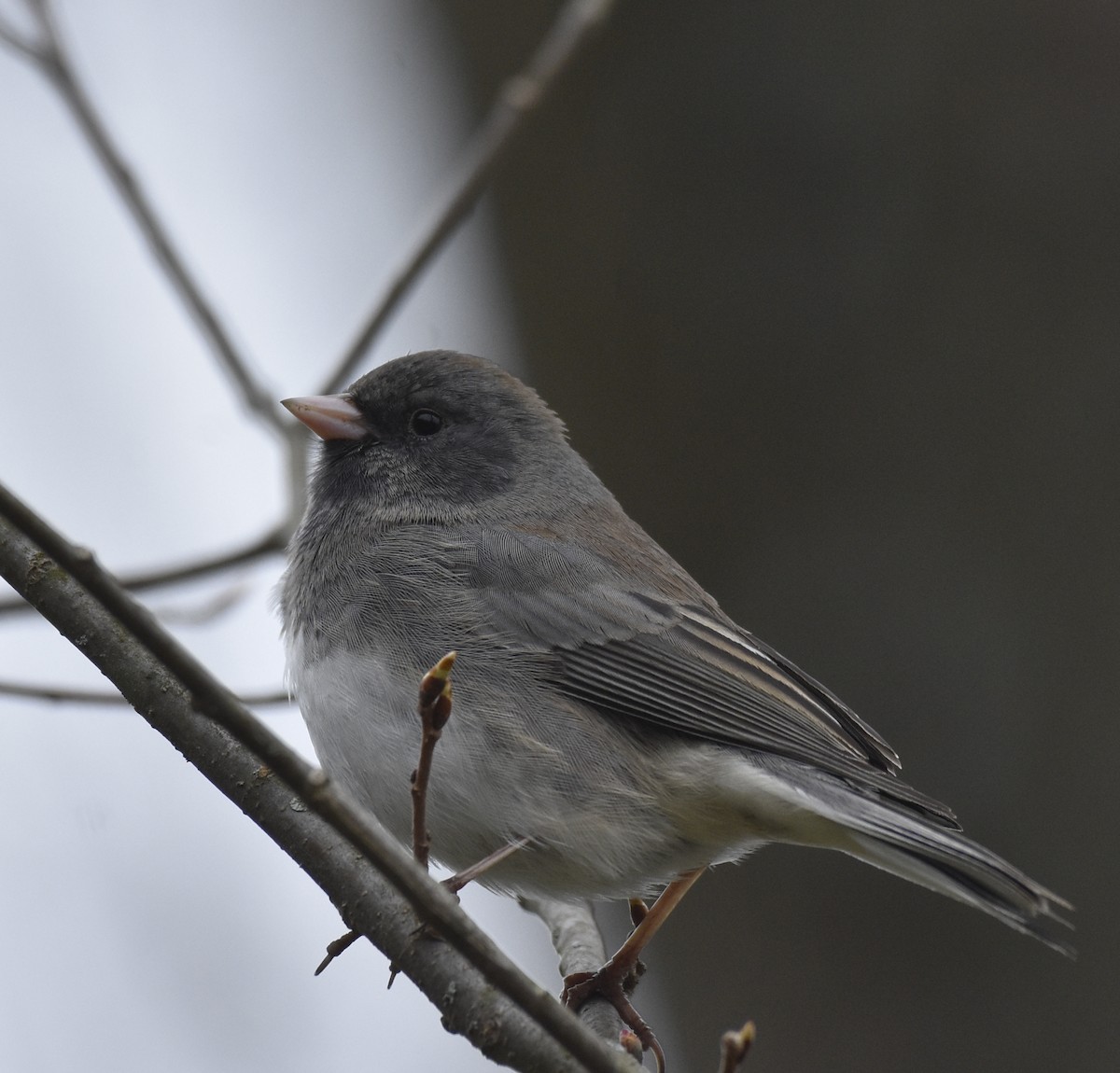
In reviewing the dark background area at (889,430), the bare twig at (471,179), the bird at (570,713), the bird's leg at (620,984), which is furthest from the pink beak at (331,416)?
the dark background area at (889,430)

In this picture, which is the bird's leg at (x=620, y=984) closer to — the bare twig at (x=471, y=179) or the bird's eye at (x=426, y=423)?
the bird's eye at (x=426, y=423)

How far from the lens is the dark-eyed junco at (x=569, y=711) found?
212cm

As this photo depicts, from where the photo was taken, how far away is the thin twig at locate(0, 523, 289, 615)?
8.43 ft

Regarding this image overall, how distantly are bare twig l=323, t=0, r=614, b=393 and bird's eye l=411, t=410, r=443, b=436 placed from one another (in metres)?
0.22

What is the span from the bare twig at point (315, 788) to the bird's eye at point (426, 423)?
148cm

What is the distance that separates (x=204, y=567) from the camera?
267 cm

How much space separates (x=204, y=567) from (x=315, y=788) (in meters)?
1.43

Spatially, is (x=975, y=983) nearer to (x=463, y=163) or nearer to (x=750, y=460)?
(x=750, y=460)

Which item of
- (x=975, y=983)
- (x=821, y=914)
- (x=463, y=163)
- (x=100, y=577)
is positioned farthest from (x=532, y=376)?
(x=100, y=577)

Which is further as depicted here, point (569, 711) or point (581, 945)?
point (581, 945)

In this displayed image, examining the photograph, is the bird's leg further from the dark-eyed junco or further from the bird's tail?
the bird's tail

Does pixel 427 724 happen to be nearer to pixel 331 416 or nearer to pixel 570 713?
pixel 570 713

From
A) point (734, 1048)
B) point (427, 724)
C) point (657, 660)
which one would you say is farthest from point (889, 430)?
point (734, 1048)

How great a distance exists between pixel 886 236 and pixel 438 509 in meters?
1.68
